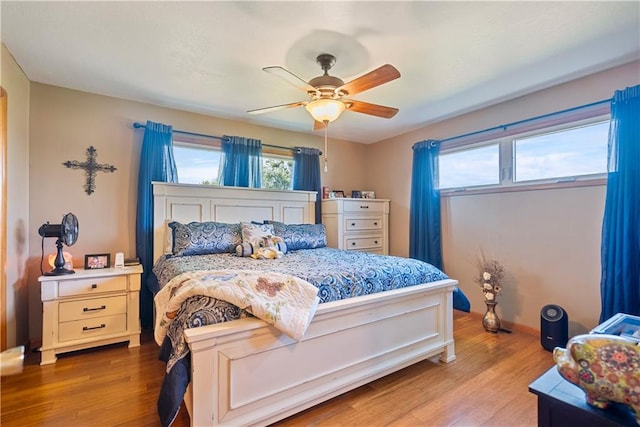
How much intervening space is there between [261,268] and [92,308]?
159 centimetres

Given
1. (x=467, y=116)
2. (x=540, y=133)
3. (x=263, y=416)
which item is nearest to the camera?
(x=263, y=416)

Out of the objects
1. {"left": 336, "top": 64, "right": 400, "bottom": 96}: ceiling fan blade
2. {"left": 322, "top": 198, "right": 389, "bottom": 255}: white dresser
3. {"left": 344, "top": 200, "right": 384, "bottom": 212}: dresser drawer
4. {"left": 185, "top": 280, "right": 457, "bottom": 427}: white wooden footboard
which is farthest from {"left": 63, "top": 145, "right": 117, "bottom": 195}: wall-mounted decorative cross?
{"left": 344, "top": 200, "right": 384, "bottom": 212}: dresser drawer

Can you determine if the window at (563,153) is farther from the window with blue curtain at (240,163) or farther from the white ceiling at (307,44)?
the window with blue curtain at (240,163)

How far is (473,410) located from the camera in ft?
5.90

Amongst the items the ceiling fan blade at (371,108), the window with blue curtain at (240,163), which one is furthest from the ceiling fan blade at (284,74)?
the window with blue curtain at (240,163)

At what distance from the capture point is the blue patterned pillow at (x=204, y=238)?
2844mm

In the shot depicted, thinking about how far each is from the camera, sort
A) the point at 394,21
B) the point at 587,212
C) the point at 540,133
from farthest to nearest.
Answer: the point at 540,133
the point at 587,212
the point at 394,21

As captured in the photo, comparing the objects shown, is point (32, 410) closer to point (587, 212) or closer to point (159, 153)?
point (159, 153)

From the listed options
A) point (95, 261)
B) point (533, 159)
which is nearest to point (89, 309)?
point (95, 261)

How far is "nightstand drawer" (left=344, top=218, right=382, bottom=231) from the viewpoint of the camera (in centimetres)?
415

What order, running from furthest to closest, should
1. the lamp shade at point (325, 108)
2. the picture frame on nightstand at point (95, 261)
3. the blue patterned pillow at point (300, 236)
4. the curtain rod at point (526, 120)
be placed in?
1. the blue patterned pillow at point (300, 236)
2. the picture frame on nightstand at point (95, 261)
3. the curtain rod at point (526, 120)
4. the lamp shade at point (325, 108)

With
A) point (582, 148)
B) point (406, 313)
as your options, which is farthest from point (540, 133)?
point (406, 313)

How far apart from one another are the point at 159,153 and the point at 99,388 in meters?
2.19

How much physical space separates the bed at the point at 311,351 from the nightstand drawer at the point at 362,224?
1.48 metres
